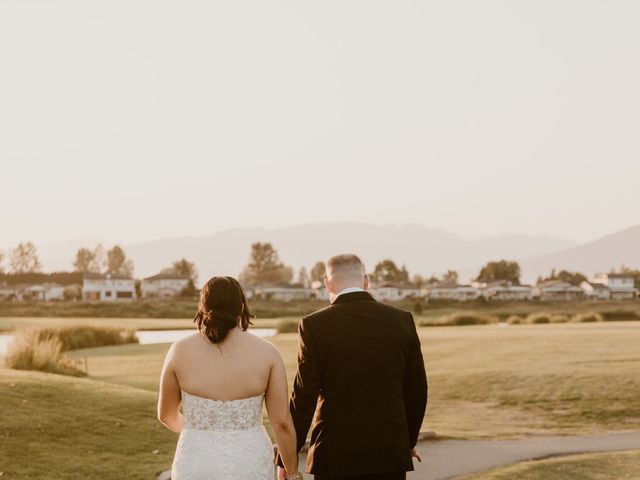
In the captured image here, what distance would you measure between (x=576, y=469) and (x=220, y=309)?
456 inches

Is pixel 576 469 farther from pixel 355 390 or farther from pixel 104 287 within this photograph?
pixel 104 287

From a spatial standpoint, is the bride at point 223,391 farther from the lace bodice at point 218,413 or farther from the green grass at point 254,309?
the green grass at point 254,309

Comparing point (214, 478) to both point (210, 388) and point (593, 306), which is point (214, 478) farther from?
point (593, 306)

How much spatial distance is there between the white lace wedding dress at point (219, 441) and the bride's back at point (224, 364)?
11cm

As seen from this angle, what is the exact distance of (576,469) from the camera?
15.8 m

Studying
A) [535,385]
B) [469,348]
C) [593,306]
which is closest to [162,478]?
[535,385]

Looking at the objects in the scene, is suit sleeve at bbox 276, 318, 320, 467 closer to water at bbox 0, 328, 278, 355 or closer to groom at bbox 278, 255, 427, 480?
groom at bbox 278, 255, 427, 480

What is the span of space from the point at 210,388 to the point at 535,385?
24.0 m

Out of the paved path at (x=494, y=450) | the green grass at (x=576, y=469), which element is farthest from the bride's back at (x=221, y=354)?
the green grass at (x=576, y=469)

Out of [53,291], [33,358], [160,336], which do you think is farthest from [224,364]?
[53,291]

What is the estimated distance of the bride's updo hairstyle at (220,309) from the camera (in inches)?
237

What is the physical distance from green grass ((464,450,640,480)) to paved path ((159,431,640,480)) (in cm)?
50

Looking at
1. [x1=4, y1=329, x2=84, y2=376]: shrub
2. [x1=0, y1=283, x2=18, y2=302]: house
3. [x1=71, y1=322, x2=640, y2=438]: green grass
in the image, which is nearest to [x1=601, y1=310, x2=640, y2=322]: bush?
[x1=71, y1=322, x2=640, y2=438]: green grass

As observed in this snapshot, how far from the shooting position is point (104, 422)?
60.5 feet
